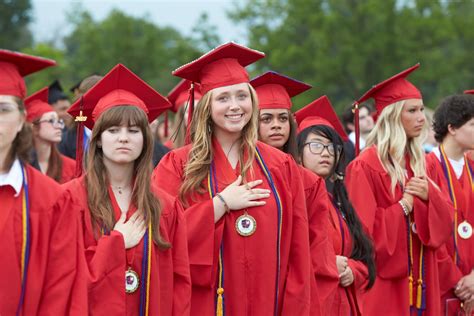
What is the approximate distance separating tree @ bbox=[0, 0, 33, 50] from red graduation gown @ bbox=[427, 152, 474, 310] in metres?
38.9

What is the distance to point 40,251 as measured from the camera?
4.40 m

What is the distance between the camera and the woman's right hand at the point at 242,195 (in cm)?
555

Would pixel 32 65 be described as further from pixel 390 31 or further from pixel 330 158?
pixel 390 31

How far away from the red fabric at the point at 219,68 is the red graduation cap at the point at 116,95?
1.10 ft

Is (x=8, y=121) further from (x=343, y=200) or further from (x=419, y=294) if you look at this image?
(x=419, y=294)

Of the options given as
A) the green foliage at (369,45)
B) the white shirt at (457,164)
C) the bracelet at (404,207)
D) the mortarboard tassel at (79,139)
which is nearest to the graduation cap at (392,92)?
the bracelet at (404,207)

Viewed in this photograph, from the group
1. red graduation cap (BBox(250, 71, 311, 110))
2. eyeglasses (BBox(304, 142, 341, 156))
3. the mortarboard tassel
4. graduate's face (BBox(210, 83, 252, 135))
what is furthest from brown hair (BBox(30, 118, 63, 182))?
graduate's face (BBox(210, 83, 252, 135))

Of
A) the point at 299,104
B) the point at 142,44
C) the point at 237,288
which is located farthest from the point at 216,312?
the point at 142,44

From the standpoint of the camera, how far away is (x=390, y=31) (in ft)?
119

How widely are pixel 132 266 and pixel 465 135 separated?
3.99m

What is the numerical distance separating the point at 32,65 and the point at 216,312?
6.55ft

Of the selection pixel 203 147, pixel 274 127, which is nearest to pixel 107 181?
pixel 203 147

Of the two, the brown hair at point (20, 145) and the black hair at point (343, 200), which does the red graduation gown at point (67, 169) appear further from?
the brown hair at point (20, 145)

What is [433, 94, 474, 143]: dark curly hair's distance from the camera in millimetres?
8031
